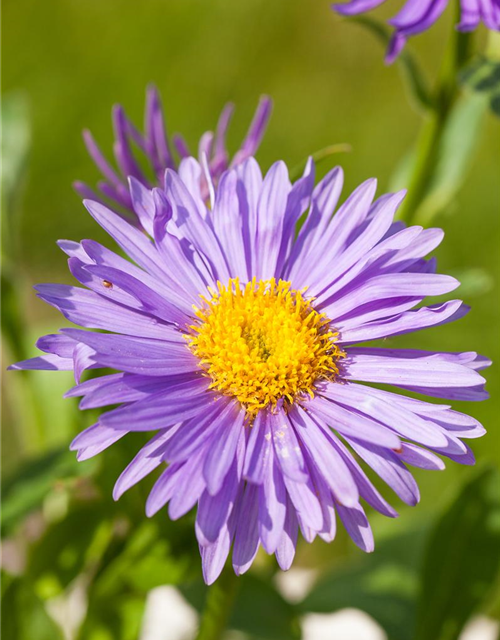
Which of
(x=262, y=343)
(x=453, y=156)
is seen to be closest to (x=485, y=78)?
(x=453, y=156)

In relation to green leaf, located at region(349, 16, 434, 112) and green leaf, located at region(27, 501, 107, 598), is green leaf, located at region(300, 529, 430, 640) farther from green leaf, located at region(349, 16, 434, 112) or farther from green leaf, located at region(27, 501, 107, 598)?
green leaf, located at region(349, 16, 434, 112)

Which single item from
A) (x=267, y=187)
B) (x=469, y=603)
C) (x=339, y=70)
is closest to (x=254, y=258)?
(x=267, y=187)

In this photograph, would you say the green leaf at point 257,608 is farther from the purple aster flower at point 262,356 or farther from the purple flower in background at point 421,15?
the purple flower in background at point 421,15

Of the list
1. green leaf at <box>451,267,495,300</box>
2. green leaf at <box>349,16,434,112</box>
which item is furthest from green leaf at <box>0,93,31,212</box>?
green leaf at <box>451,267,495,300</box>

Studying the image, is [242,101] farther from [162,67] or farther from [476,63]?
[476,63]

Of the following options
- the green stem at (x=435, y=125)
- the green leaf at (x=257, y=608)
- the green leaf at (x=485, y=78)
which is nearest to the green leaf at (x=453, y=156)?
the green stem at (x=435, y=125)

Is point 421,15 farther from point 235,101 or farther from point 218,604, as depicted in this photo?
point 235,101
